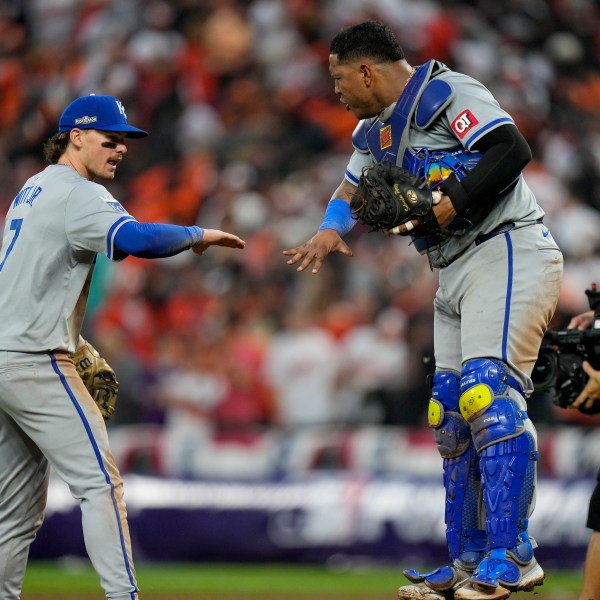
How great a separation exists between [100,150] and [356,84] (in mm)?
1144

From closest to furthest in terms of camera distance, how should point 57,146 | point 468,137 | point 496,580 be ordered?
point 496,580 < point 468,137 < point 57,146

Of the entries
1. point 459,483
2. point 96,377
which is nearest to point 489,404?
point 459,483

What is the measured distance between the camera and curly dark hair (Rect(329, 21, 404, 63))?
185 inches

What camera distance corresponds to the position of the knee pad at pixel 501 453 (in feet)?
14.4

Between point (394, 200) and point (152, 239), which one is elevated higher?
point (394, 200)

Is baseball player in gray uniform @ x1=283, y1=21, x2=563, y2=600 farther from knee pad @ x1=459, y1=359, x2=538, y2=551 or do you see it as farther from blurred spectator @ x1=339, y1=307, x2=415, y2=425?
blurred spectator @ x1=339, y1=307, x2=415, y2=425

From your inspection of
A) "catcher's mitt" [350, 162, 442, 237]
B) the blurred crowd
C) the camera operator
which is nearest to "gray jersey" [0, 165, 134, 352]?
"catcher's mitt" [350, 162, 442, 237]

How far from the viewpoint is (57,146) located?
5.08 metres

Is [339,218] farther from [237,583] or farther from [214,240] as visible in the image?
[237,583]

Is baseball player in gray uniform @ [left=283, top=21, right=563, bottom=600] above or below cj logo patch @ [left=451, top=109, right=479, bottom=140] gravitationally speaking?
below

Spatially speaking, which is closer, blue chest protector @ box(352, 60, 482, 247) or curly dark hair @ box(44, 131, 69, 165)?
blue chest protector @ box(352, 60, 482, 247)

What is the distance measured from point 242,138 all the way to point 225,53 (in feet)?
4.13

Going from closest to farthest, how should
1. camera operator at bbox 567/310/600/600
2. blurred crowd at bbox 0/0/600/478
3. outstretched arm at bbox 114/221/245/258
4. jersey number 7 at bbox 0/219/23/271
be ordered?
outstretched arm at bbox 114/221/245/258, jersey number 7 at bbox 0/219/23/271, camera operator at bbox 567/310/600/600, blurred crowd at bbox 0/0/600/478

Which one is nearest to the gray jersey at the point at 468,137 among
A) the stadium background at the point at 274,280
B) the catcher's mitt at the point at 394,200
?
the catcher's mitt at the point at 394,200
